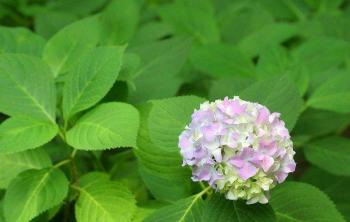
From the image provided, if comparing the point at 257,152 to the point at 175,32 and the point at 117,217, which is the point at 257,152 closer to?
the point at 117,217

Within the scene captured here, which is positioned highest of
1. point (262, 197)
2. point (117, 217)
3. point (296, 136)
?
point (262, 197)

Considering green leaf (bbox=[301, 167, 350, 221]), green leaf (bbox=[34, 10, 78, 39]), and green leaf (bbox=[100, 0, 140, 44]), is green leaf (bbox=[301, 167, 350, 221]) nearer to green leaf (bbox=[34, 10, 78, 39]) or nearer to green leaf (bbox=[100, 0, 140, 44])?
green leaf (bbox=[100, 0, 140, 44])

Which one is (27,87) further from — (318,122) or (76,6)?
(76,6)

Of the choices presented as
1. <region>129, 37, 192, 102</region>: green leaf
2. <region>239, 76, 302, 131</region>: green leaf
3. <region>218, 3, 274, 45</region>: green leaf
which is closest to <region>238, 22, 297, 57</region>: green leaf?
<region>218, 3, 274, 45</region>: green leaf

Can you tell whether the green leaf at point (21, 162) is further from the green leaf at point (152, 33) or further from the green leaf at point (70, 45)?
the green leaf at point (152, 33)

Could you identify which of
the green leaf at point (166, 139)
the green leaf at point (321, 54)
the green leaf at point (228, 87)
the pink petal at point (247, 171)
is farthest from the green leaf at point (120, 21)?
the pink petal at point (247, 171)

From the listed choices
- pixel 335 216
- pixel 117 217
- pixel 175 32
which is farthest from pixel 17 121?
pixel 175 32
